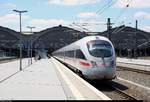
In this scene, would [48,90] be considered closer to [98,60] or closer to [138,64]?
[98,60]

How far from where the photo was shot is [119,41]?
13425 cm

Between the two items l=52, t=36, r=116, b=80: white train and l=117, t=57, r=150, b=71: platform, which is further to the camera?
l=117, t=57, r=150, b=71: platform

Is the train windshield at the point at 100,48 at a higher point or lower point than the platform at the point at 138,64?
higher

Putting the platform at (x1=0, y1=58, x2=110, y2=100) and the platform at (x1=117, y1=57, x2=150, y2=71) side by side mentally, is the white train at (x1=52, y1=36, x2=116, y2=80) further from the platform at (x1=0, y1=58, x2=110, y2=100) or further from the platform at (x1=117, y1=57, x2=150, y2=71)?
the platform at (x1=117, y1=57, x2=150, y2=71)

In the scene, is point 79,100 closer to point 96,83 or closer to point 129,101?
point 129,101

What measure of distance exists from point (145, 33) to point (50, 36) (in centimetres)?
3569

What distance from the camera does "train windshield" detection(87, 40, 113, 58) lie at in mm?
24016

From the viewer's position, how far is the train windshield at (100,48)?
24016mm

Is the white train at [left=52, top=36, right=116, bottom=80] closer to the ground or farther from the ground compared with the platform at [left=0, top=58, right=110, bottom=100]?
farther from the ground

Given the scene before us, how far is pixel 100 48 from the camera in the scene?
2434cm

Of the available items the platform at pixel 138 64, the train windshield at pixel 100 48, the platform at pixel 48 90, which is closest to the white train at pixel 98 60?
the train windshield at pixel 100 48

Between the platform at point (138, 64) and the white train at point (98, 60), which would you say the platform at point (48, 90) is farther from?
the platform at point (138, 64)

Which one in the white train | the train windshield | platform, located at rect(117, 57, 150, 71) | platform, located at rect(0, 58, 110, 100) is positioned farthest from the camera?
platform, located at rect(117, 57, 150, 71)

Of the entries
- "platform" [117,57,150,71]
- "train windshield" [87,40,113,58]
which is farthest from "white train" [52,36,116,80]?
"platform" [117,57,150,71]
